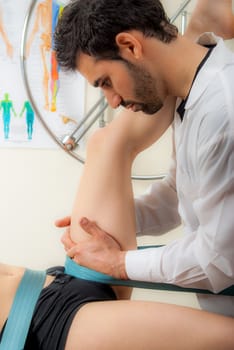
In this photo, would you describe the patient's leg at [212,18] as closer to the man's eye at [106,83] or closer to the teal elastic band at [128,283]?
the man's eye at [106,83]

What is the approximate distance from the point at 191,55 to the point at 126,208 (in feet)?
1.16

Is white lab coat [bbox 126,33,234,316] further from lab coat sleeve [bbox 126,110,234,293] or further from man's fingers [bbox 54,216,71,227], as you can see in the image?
man's fingers [bbox 54,216,71,227]

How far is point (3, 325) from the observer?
2.83ft

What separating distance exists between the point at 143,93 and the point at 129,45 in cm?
10

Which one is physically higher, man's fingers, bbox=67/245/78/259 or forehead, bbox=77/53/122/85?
forehead, bbox=77/53/122/85

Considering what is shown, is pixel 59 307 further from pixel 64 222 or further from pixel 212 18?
pixel 212 18

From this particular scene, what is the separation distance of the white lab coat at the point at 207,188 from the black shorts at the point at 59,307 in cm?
9

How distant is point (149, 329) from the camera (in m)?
0.77

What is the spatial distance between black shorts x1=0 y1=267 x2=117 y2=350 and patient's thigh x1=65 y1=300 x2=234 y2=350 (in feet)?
0.09

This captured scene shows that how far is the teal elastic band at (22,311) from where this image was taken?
0.83m

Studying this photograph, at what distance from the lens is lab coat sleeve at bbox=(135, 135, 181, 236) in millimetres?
1190

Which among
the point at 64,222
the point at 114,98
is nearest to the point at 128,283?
the point at 64,222

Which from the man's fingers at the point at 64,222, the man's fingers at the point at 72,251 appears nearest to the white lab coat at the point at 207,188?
the man's fingers at the point at 72,251

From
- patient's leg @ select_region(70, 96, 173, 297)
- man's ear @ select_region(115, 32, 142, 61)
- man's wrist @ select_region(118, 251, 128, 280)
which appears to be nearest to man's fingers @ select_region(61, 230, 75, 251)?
patient's leg @ select_region(70, 96, 173, 297)
